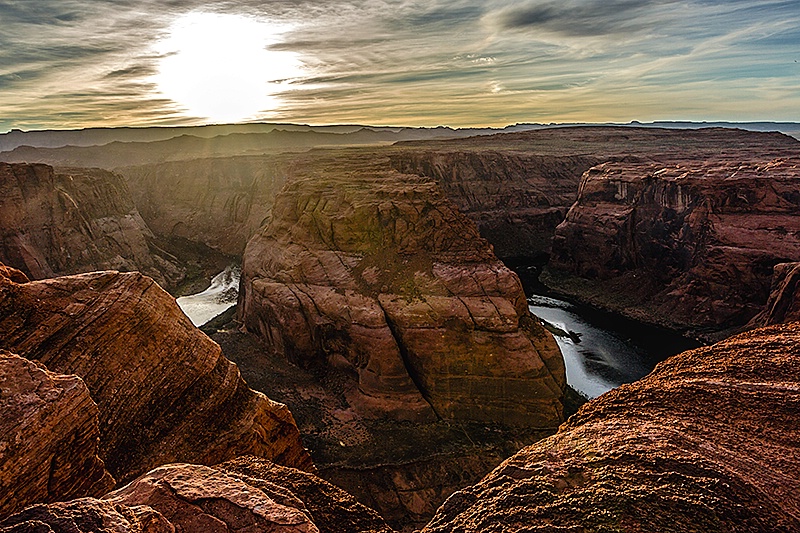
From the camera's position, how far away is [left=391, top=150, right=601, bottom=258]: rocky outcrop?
97.2 m

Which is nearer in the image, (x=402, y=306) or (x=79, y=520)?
(x=79, y=520)

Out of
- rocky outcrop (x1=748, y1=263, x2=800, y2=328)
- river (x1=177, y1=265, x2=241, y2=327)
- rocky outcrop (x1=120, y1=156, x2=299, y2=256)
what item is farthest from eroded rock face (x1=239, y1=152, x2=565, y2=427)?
rocky outcrop (x1=120, y1=156, x2=299, y2=256)

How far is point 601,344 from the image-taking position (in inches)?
2100

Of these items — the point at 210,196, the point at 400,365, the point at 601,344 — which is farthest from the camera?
the point at 210,196

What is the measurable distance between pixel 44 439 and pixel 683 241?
68.7 metres

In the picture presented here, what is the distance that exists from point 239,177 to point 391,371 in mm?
95168

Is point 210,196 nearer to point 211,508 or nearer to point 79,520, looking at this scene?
point 211,508

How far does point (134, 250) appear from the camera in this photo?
72750 millimetres

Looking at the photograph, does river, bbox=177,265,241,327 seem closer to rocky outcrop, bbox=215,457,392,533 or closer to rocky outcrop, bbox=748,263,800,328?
rocky outcrop, bbox=215,457,392,533

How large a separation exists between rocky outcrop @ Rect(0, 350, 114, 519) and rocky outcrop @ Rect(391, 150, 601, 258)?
284 ft

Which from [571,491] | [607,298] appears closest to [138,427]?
[571,491]

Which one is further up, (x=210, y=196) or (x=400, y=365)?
(x=210, y=196)

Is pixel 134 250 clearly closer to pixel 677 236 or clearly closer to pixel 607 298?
pixel 607 298

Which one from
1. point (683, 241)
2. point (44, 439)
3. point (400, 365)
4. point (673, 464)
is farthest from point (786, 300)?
point (44, 439)
